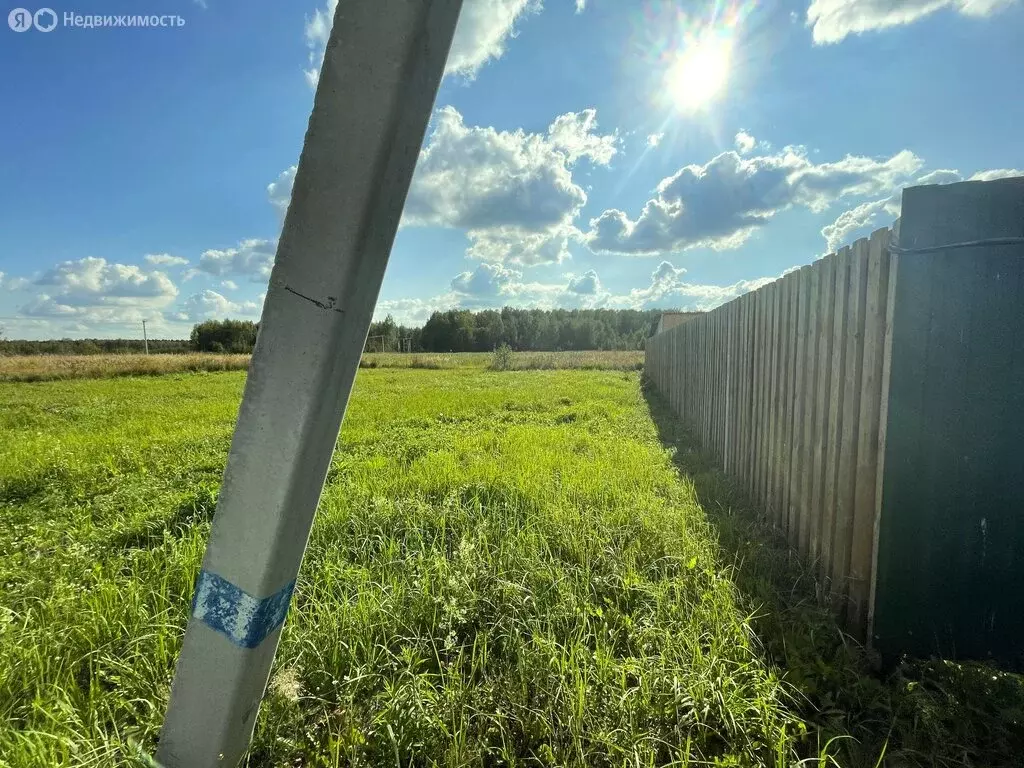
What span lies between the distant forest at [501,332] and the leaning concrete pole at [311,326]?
51.7m

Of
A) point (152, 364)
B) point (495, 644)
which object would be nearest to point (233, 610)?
point (495, 644)

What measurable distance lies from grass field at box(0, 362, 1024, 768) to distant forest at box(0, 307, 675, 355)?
49.7 meters

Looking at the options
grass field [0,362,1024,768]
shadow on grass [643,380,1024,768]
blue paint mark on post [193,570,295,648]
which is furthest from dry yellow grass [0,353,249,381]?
shadow on grass [643,380,1024,768]

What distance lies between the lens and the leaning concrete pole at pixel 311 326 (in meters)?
1.01

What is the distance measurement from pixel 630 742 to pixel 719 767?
27 centimetres

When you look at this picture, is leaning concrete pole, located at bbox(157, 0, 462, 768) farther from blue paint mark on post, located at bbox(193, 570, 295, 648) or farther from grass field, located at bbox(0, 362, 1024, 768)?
grass field, located at bbox(0, 362, 1024, 768)

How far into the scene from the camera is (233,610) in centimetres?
117

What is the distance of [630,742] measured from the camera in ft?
5.22

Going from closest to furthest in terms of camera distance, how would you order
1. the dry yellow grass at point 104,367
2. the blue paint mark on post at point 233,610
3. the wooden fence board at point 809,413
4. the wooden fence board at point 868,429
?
the blue paint mark on post at point 233,610 → the wooden fence board at point 868,429 → the wooden fence board at point 809,413 → the dry yellow grass at point 104,367

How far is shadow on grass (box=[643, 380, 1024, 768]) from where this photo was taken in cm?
164

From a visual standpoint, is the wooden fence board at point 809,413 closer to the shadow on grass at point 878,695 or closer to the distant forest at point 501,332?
the shadow on grass at point 878,695

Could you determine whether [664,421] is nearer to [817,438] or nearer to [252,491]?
[817,438]

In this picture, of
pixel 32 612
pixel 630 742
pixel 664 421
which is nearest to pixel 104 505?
pixel 32 612

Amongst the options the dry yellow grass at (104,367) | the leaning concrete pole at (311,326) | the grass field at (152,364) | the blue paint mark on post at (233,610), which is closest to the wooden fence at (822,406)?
Answer: the leaning concrete pole at (311,326)
